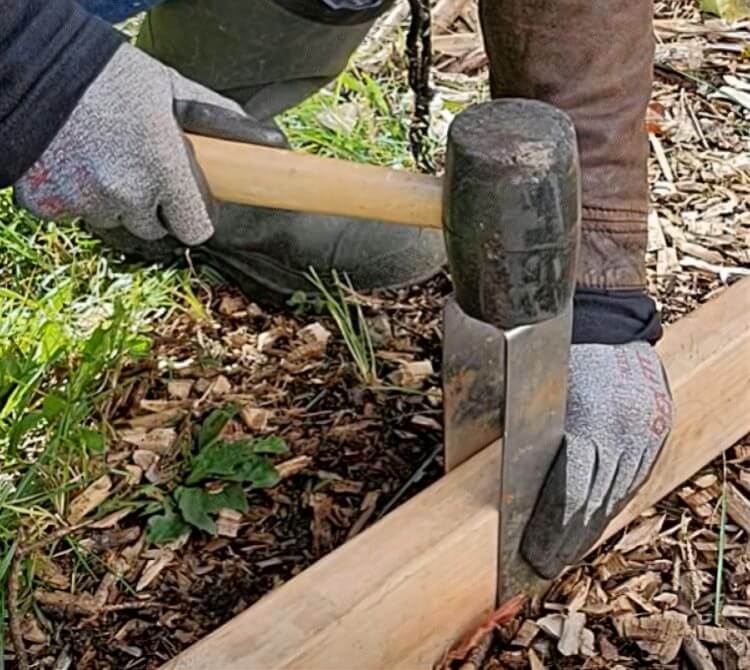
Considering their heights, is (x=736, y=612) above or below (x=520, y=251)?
below

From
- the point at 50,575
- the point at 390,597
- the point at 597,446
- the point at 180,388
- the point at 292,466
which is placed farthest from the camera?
the point at 180,388

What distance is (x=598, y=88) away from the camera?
1.44m

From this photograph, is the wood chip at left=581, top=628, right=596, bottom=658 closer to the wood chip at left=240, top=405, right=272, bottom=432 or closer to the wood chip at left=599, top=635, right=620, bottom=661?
the wood chip at left=599, top=635, right=620, bottom=661

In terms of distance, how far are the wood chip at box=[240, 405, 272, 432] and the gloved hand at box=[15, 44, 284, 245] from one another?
44cm

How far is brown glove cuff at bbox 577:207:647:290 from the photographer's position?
1481mm

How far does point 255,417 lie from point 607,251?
474 mm

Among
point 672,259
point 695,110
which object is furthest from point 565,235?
point 695,110

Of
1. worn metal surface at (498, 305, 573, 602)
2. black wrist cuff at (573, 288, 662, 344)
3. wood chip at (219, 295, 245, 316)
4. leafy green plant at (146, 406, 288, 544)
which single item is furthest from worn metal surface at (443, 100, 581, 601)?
wood chip at (219, 295, 245, 316)

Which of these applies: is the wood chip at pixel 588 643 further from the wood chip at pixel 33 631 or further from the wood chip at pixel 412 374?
the wood chip at pixel 33 631

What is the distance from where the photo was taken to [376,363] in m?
1.77

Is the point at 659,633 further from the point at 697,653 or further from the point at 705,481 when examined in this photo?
the point at 705,481

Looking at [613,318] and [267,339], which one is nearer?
[613,318]

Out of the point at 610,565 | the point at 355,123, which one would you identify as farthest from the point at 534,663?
the point at 355,123

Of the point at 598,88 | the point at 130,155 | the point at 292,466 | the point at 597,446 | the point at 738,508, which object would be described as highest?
the point at 130,155
